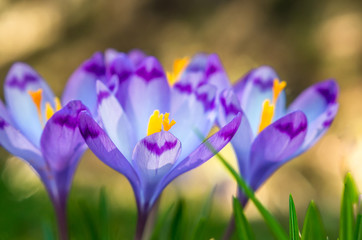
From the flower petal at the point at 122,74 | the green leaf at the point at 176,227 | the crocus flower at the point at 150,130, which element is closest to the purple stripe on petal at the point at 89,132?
the crocus flower at the point at 150,130

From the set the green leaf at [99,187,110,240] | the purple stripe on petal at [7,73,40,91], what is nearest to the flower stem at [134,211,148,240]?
the green leaf at [99,187,110,240]

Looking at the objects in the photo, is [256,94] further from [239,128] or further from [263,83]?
[239,128]

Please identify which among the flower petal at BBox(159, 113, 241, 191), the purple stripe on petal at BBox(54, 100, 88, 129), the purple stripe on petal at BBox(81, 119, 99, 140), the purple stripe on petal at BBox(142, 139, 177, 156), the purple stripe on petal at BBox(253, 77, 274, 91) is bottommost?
the flower petal at BBox(159, 113, 241, 191)

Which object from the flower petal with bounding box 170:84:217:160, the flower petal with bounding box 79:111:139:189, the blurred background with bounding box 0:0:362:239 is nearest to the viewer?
the flower petal with bounding box 79:111:139:189

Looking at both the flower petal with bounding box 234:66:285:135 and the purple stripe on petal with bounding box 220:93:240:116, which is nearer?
the purple stripe on petal with bounding box 220:93:240:116

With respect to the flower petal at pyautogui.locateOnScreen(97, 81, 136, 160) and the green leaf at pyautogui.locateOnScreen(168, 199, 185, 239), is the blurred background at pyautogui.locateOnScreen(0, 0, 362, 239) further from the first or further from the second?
the flower petal at pyautogui.locateOnScreen(97, 81, 136, 160)

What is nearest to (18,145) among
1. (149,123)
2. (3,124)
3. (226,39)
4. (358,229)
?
(3,124)

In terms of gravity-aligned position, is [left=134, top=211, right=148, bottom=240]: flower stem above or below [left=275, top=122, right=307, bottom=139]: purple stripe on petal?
below
